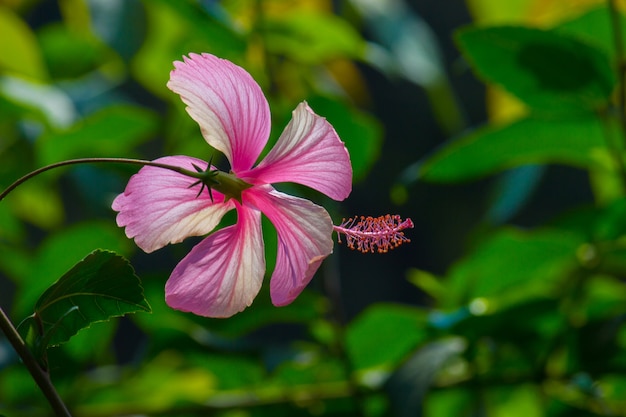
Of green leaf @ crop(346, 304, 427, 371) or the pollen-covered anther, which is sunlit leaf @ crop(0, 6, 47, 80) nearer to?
green leaf @ crop(346, 304, 427, 371)

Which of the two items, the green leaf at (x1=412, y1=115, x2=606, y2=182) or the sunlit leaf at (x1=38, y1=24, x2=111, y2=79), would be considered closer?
the green leaf at (x1=412, y1=115, x2=606, y2=182)

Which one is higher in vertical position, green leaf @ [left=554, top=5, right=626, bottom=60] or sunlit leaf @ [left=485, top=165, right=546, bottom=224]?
green leaf @ [left=554, top=5, right=626, bottom=60]

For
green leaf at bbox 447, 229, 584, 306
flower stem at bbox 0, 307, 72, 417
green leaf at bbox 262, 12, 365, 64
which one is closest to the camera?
flower stem at bbox 0, 307, 72, 417

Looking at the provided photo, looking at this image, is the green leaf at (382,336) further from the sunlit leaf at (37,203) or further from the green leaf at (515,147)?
the sunlit leaf at (37,203)

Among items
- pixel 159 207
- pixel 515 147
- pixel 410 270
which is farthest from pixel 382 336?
pixel 159 207

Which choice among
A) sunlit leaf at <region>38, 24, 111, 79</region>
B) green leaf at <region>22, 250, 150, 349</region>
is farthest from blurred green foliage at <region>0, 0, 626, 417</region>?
green leaf at <region>22, 250, 150, 349</region>

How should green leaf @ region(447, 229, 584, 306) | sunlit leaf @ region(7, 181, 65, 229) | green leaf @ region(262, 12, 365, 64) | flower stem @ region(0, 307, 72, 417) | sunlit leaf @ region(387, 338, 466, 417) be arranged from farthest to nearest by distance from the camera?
sunlit leaf @ region(7, 181, 65, 229) < green leaf @ region(262, 12, 365, 64) < green leaf @ region(447, 229, 584, 306) < sunlit leaf @ region(387, 338, 466, 417) < flower stem @ region(0, 307, 72, 417)
